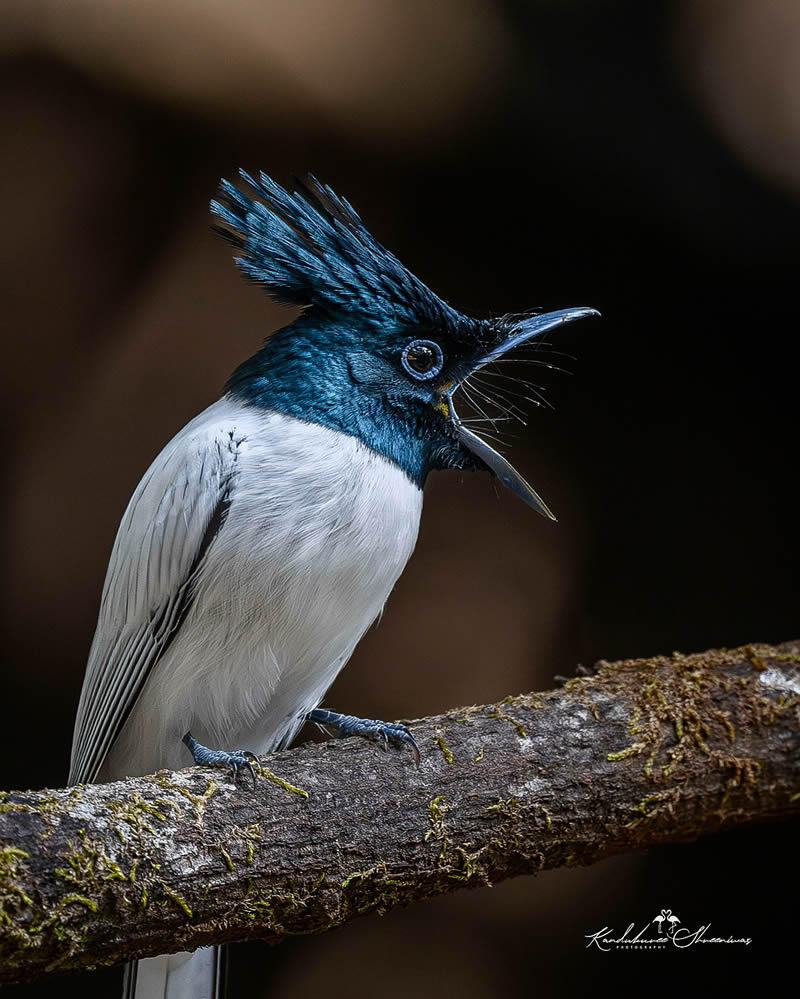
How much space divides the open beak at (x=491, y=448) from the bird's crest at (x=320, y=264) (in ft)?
0.38

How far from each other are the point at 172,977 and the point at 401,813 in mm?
687

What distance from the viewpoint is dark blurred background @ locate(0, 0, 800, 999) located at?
3.01 m

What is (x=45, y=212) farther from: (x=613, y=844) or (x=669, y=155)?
(x=613, y=844)

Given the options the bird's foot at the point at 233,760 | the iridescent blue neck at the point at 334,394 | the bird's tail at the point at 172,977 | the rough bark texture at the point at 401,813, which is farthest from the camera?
the bird's tail at the point at 172,977

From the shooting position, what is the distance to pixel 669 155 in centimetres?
304

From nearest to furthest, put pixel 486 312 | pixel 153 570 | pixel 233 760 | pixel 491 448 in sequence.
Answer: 1. pixel 233 760
2. pixel 153 570
3. pixel 491 448
4. pixel 486 312

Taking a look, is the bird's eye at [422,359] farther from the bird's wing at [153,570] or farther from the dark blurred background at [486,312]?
the dark blurred background at [486,312]

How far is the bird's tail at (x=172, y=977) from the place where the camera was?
2.08 metres

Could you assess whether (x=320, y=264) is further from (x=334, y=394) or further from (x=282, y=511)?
(x=282, y=511)

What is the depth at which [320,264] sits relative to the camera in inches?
80.0

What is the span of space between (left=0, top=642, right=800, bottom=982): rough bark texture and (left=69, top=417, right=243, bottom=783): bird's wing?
0.32m

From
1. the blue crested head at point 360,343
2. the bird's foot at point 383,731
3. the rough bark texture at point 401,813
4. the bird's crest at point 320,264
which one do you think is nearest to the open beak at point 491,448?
the blue crested head at point 360,343

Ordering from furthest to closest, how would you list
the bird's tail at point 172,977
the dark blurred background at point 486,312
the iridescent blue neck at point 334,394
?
→ 1. the dark blurred background at point 486,312
2. the bird's tail at point 172,977
3. the iridescent blue neck at point 334,394

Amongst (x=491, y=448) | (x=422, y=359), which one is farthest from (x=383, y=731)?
(x=422, y=359)
